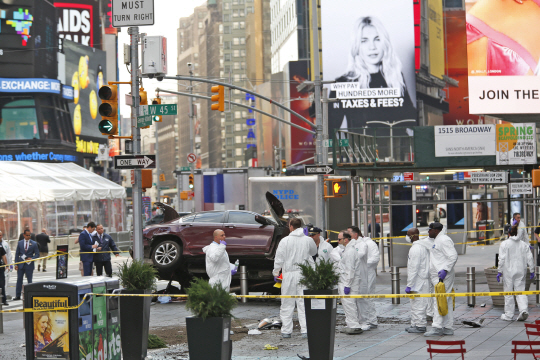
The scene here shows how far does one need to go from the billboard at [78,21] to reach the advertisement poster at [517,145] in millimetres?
49323

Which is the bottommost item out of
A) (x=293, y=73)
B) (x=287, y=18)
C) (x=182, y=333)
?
(x=182, y=333)

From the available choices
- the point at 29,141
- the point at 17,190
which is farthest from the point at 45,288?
the point at 29,141

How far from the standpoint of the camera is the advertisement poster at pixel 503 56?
47.0 meters

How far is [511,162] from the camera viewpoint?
22.0 meters

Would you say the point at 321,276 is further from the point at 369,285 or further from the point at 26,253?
the point at 26,253

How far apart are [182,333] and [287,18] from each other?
79.3 metres

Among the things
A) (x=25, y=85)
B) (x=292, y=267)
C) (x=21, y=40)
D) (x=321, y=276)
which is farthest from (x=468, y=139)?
(x=21, y=40)

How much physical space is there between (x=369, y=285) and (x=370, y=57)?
5513 centimetres

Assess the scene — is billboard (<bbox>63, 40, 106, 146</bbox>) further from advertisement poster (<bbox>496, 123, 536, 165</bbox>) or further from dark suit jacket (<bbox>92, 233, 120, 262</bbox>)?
advertisement poster (<bbox>496, 123, 536, 165</bbox>)

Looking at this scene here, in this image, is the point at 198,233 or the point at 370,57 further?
the point at 370,57

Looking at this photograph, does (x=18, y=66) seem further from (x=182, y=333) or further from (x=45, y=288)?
(x=45, y=288)

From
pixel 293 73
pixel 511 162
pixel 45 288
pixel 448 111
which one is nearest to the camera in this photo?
pixel 45 288

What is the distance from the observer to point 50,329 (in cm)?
932

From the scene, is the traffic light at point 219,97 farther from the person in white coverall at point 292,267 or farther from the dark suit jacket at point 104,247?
the person in white coverall at point 292,267
